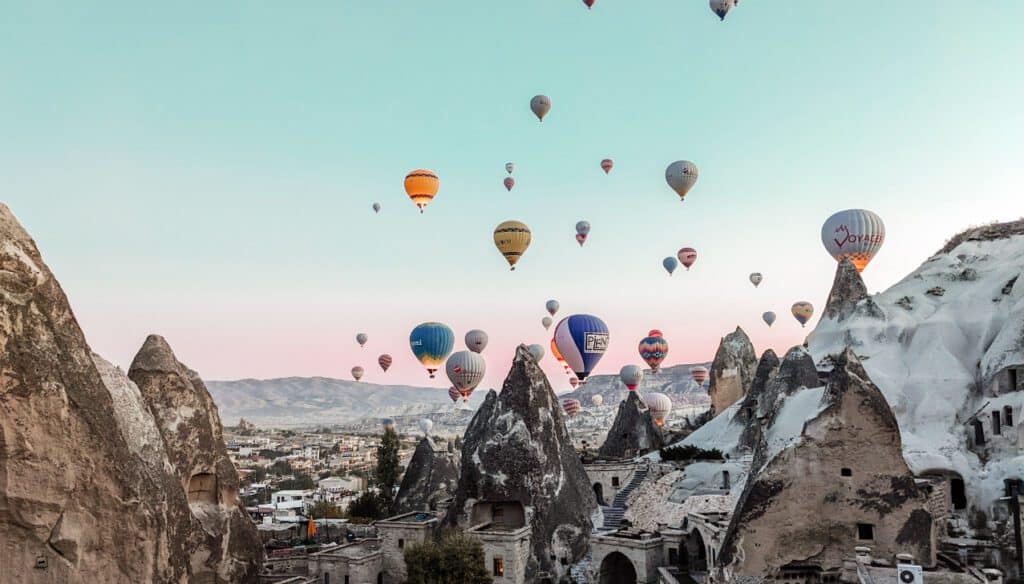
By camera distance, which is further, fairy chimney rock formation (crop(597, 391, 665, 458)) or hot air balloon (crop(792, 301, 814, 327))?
hot air balloon (crop(792, 301, 814, 327))

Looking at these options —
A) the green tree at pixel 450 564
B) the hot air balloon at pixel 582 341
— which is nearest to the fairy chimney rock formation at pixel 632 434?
the hot air balloon at pixel 582 341

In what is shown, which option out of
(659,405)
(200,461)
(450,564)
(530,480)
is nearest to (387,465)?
(659,405)

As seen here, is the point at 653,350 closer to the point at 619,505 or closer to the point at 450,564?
the point at 619,505

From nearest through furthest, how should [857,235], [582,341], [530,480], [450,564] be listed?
[450,564], [530,480], [857,235], [582,341]

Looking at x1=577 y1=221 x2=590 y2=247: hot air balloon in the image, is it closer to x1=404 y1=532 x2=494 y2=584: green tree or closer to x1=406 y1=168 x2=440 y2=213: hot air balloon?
x1=406 y1=168 x2=440 y2=213: hot air balloon

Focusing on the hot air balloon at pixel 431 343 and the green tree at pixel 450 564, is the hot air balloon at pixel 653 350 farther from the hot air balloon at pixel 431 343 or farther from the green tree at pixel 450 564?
the green tree at pixel 450 564

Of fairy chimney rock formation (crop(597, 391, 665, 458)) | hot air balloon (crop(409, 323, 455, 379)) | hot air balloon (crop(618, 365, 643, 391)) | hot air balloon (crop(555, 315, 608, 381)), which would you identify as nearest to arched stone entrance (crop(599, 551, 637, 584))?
fairy chimney rock formation (crop(597, 391, 665, 458))
